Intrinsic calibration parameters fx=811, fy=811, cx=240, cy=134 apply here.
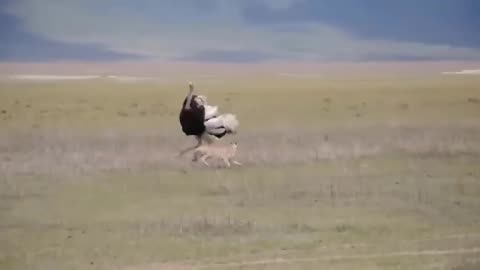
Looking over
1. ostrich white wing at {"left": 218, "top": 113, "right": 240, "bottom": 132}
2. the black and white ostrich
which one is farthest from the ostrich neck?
ostrich white wing at {"left": 218, "top": 113, "right": 240, "bottom": 132}

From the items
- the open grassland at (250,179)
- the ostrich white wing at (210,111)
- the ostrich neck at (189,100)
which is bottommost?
the open grassland at (250,179)

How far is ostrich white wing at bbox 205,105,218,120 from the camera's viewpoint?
3.23 meters

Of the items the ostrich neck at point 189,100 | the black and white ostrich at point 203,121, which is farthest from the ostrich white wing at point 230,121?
the ostrich neck at point 189,100

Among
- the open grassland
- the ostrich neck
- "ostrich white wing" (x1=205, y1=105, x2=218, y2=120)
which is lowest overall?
the open grassland

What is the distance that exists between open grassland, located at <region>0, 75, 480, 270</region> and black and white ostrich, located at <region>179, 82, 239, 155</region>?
32 millimetres

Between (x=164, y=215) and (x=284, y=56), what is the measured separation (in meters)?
0.80

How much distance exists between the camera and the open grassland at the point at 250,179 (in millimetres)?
3094

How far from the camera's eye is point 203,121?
3.25m

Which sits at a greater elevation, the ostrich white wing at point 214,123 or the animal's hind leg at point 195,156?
the ostrich white wing at point 214,123

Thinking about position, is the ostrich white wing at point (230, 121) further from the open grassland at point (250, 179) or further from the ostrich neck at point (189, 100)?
the ostrich neck at point (189, 100)

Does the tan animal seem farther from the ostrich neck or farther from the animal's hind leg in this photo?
the ostrich neck

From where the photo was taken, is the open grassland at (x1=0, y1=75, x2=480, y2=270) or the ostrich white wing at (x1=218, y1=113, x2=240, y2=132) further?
the ostrich white wing at (x1=218, y1=113, x2=240, y2=132)

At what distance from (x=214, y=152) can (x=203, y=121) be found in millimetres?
135

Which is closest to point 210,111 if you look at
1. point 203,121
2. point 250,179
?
point 203,121
